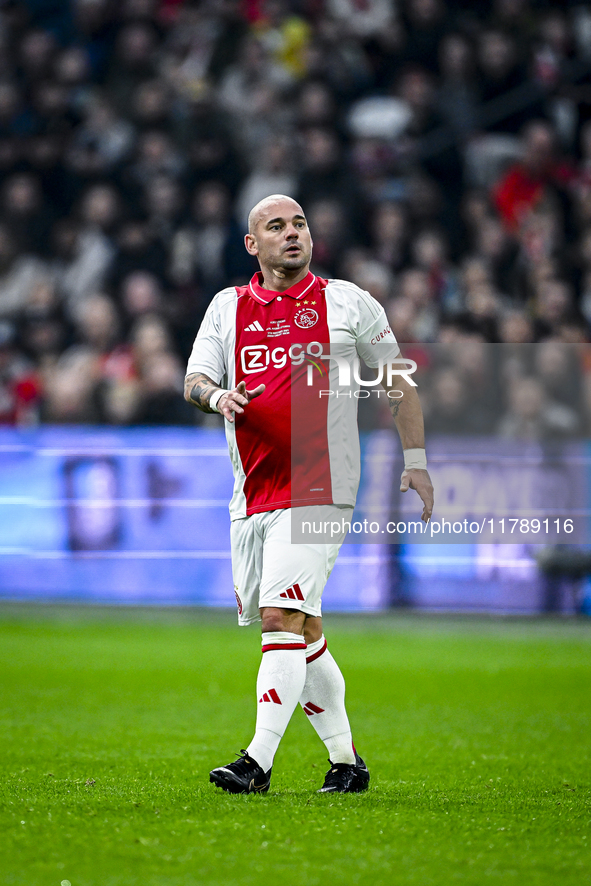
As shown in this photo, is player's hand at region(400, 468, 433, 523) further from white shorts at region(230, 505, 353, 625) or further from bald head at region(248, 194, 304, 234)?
bald head at region(248, 194, 304, 234)

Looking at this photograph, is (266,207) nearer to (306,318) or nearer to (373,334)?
(306,318)

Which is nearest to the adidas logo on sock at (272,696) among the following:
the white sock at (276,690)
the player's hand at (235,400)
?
the white sock at (276,690)

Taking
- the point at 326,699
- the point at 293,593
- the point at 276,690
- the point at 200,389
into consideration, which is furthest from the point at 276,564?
the point at 200,389

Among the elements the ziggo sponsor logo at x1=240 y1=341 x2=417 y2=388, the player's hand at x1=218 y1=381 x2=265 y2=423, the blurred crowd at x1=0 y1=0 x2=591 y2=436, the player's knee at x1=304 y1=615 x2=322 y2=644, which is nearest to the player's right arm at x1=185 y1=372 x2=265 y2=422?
the player's hand at x1=218 y1=381 x2=265 y2=423


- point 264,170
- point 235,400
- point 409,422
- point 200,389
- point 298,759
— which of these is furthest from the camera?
point 264,170

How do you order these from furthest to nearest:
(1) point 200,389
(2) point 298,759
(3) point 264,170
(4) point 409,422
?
(3) point 264,170
(2) point 298,759
(4) point 409,422
(1) point 200,389

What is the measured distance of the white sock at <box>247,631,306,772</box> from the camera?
380cm

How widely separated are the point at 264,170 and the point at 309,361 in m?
8.33

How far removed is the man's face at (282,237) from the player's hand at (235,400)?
559 millimetres

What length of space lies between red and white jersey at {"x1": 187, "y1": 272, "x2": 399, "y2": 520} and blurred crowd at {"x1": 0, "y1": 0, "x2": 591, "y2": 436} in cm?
579

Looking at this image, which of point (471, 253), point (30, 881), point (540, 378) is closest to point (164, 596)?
point (540, 378)

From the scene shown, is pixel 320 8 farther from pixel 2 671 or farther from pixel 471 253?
pixel 2 671

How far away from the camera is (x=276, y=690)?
382 centimetres

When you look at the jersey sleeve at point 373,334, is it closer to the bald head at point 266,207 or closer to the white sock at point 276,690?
the bald head at point 266,207
